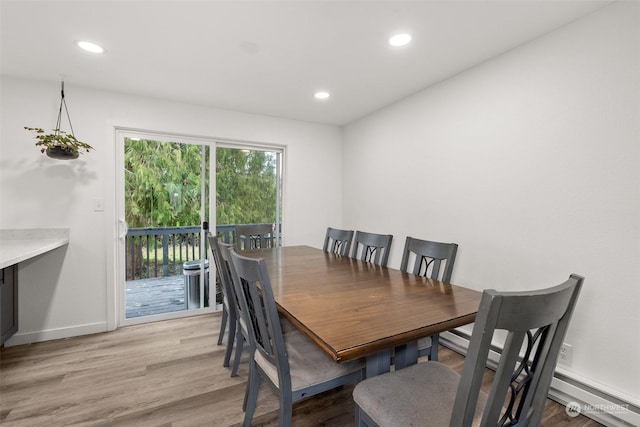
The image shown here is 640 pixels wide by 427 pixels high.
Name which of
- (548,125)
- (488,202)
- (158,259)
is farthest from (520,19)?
(158,259)

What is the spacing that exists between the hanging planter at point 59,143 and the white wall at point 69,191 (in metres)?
0.06

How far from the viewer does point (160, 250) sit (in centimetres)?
335

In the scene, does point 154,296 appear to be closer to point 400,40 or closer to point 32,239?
point 32,239

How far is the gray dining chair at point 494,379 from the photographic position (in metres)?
0.74

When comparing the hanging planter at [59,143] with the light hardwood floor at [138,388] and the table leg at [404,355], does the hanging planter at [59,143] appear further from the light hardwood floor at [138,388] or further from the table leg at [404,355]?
the table leg at [404,355]

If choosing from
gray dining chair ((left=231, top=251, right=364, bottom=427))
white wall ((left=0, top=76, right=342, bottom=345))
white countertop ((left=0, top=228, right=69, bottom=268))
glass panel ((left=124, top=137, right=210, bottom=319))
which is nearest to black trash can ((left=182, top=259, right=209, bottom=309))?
glass panel ((left=124, top=137, right=210, bottom=319))

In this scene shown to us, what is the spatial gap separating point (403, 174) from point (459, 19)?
158 cm

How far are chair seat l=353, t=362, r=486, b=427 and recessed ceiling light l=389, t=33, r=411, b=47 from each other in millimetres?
2038

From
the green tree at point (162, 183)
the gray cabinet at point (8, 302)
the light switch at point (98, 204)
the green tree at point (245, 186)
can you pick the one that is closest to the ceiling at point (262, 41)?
the green tree at point (162, 183)

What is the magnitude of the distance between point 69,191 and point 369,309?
3.08 m

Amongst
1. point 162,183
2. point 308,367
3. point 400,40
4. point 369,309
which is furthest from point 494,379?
point 162,183

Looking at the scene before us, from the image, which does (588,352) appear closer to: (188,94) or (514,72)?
(514,72)

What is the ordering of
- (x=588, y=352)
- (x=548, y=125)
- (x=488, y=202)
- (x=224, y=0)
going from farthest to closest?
(x=488, y=202)
(x=548, y=125)
(x=588, y=352)
(x=224, y=0)

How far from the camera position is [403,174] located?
10.5 feet
